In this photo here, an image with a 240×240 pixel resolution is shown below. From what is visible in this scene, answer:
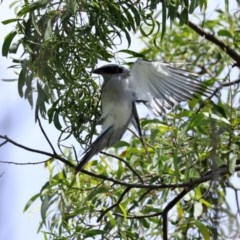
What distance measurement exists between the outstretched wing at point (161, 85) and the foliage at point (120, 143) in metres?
0.03

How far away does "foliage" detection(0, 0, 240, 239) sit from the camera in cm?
212

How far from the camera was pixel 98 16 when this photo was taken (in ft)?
6.96

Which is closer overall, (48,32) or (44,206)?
(48,32)

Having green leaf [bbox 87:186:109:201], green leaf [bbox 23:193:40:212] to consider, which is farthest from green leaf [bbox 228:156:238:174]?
green leaf [bbox 23:193:40:212]

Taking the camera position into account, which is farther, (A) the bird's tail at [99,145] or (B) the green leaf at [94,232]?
(B) the green leaf at [94,232]

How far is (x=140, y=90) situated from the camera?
2.49 meters

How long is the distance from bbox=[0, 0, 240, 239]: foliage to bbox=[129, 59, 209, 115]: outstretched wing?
0.03m

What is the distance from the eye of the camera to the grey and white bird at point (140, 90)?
7.87 feet

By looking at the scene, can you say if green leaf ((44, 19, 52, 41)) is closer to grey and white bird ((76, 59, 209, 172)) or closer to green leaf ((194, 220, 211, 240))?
grey and white bird ((76, 59, 209, 172))

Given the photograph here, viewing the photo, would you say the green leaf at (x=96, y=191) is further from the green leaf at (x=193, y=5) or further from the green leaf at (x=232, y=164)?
the green leaf at (x=193, y=5)

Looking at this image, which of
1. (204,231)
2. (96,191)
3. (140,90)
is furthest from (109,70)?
(204,231)

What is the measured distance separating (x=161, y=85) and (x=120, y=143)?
35 cm

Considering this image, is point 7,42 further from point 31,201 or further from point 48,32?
point 31,201

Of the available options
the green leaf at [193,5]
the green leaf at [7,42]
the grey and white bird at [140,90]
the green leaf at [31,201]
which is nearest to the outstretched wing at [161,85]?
the grey and white bird at [140,90]
